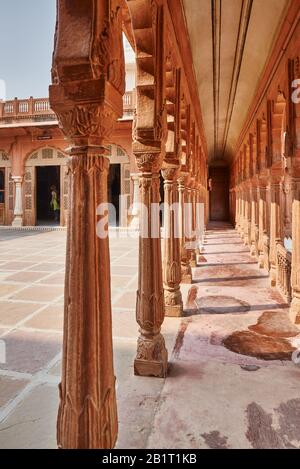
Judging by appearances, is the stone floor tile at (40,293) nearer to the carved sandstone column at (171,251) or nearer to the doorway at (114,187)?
the carved sandstone column at (171,251)

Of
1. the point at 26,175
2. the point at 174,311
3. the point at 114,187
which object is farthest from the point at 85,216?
the point at 114,187

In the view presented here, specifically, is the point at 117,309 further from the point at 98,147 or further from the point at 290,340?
the point at 98,147

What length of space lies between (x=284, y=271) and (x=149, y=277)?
325 cm

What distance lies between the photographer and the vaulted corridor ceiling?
195 inches

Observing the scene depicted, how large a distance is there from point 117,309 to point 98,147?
3664 mm

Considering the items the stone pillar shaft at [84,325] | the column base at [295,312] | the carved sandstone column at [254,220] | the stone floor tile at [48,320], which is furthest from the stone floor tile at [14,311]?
the carved sandstone column at [254,220]

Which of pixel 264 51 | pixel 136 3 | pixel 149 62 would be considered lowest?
pixel 149 62

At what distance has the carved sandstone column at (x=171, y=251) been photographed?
4.75 m

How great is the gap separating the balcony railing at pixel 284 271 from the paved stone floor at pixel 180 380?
0.66ft

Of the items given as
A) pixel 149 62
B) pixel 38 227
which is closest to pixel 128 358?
pixel 149 62

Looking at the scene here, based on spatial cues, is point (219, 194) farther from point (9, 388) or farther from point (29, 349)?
point (9, 388)

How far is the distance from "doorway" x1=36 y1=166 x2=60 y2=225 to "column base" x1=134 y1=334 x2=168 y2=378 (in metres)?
22.2

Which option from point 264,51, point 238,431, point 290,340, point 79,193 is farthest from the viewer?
point 264,51
